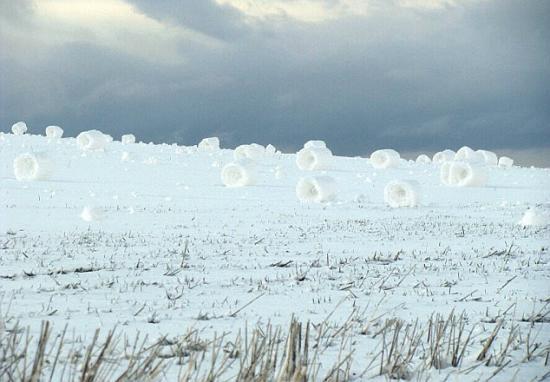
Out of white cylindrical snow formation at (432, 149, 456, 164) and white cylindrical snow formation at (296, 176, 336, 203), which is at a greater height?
white cylindrical snow formation at (432, 149, 456, 164)

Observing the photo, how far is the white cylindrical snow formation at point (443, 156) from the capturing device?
50812 millimetres

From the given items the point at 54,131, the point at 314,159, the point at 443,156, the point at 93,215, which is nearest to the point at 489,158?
the point at 443,156

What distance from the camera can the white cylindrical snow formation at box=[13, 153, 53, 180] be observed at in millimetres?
27484

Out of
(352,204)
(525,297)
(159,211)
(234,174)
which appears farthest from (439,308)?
(234,174)

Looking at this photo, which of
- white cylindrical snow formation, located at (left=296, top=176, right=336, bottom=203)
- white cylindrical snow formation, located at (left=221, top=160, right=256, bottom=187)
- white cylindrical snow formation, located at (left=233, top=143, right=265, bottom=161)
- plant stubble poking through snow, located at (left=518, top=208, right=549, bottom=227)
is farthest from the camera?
white cylindrical snow formation, located at (left=233, top=143, right=265, bottom=161)

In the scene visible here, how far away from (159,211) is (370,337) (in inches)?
591

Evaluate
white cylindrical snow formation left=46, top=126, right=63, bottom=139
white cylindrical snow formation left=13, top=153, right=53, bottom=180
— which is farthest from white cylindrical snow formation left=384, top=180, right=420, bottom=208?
white cylindrical snow formation left=46, top=126, right=63, bottom=139

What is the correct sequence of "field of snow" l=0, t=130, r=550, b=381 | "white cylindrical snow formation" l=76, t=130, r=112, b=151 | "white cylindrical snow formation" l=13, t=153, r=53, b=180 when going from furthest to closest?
"white cylindrical snow formation" l=76, t=130, r=112, b=151, "white cylindrical snow formation" l=13, t=153, r=53, b=180, "field of snow" l=0, t=130, r=550, b=381

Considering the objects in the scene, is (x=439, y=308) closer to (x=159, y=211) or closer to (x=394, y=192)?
(x=159, y=211)

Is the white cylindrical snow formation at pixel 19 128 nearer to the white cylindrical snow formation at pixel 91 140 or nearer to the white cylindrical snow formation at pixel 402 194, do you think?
the white cylindrical snow formation at pixel 91 140

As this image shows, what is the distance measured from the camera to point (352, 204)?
24.0 m

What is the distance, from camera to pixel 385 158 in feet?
139

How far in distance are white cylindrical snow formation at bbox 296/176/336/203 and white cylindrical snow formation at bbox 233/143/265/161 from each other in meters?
17.8

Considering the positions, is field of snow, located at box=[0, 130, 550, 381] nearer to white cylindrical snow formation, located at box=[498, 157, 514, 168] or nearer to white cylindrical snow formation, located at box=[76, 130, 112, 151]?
A: white cylindrical snow formation, located at box=[76, 130, 112, 151]
